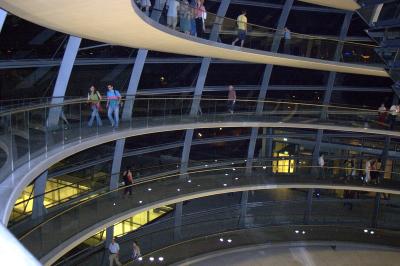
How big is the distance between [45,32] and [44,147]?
4351 millimetres

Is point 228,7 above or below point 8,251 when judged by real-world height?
above

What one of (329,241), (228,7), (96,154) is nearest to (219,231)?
(329,241)

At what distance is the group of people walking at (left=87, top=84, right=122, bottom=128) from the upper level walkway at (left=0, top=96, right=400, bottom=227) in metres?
0.26

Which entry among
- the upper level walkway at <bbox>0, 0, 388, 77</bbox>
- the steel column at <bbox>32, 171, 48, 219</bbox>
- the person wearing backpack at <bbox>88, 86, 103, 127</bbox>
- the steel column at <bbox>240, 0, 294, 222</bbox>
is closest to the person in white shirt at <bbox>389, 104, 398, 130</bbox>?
the upper level walkway at <bbox>0, 0, 388, 77</bbox>

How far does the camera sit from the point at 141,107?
1496 centimetres

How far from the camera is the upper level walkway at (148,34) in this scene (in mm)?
7234

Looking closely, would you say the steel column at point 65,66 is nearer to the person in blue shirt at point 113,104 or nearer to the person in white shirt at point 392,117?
the person in blue shirt at point 113,104

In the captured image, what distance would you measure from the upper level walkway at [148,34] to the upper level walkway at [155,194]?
14.4ft

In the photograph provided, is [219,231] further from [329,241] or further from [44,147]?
[44,147]

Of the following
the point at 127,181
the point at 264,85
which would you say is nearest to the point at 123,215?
the point at 127,181

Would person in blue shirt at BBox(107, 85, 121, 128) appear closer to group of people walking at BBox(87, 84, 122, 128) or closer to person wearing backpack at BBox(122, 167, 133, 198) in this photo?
group of people walking at BBox(87, 84, 122, 128)

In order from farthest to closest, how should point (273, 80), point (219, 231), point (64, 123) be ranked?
point (273, 80), point (219, 231), point (64, 123)

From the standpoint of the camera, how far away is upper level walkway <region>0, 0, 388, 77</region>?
7234mm

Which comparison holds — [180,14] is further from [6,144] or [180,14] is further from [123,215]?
[123,215]
